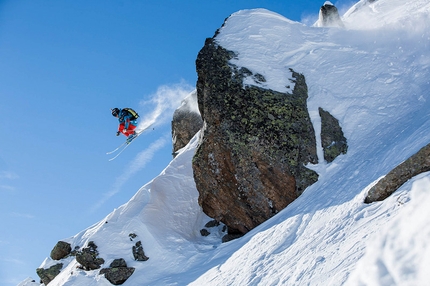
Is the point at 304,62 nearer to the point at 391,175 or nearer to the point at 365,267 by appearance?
the point at 391,175

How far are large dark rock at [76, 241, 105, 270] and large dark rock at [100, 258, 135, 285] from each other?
563mm

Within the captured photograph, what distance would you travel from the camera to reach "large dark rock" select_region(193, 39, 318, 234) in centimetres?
1359

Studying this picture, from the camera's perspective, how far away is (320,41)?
19844 mm

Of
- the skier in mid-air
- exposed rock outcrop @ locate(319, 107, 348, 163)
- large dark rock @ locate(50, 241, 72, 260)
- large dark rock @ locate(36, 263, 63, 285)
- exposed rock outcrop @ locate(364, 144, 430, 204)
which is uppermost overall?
the skier in mid-air

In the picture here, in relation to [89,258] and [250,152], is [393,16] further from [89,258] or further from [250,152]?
[89,258]

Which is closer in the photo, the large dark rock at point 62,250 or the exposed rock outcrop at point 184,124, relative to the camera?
the large dark rock at point 62,250

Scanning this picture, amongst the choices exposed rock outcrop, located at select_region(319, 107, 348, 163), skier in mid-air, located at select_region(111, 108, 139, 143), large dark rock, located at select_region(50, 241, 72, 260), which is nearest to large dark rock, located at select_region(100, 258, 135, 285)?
large dark rock, located at select_region(50, 241, 72, 260)

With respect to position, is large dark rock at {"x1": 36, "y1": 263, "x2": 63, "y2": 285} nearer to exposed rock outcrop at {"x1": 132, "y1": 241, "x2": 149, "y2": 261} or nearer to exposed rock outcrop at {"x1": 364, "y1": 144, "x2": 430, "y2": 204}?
exposed rock outcrop at {"x1": 132, "y1": 241, "x2": 149, "y2": 261}

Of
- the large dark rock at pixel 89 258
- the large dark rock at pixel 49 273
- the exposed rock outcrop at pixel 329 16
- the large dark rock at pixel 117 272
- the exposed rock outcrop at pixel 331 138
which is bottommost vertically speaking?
the exposed rock outcrop at pixel 331 138

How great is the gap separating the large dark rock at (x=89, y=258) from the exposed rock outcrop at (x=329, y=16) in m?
18.9

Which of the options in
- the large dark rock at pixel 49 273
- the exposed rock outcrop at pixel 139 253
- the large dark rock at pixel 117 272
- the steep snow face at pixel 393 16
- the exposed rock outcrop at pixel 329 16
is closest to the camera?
the large dark rock at pixel 117 272

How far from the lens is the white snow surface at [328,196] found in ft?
22.5

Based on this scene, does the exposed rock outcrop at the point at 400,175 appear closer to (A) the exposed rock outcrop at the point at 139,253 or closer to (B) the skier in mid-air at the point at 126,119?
(A) the exposed rock outcrop at the point at 139,253

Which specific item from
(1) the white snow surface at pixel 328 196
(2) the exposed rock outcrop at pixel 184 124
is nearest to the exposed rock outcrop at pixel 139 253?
(1) the white snow surface at pixel 328 196
